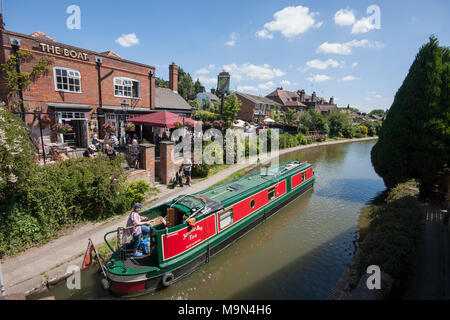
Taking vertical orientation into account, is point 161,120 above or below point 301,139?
above

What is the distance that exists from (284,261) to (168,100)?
710 inches

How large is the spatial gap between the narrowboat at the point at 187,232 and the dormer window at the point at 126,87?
37.7 ft

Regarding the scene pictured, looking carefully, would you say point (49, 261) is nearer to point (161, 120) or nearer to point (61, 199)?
point (61, 199)

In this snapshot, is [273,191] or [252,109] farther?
[252,109]

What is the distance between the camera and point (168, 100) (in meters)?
21.8

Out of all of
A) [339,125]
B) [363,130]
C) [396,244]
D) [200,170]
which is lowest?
[396,244]

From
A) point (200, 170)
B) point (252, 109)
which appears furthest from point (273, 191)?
point (252, 109)

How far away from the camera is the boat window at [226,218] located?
312 inches

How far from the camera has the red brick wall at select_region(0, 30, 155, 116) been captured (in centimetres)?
1199

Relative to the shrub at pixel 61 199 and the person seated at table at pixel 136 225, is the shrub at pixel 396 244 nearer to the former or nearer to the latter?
the person seated at table at pixel 136 225

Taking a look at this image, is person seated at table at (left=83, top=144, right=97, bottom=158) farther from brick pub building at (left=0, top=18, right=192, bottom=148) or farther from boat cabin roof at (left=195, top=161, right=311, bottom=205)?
boat cabin roof at (left=195, top=161, right=311, bottom=205)

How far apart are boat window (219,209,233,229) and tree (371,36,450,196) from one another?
8422mm

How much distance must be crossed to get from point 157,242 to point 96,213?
161 inches

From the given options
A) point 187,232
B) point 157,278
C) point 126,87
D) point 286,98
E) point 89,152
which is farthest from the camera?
point 286,98
